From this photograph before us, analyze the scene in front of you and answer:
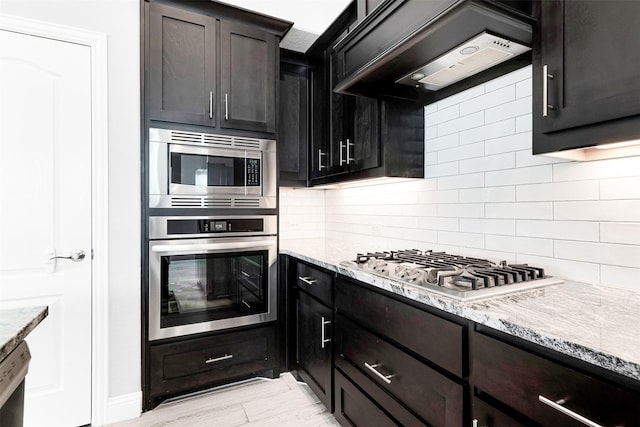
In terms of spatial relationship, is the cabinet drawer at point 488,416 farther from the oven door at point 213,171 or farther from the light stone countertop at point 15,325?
the oven door at point 213,171

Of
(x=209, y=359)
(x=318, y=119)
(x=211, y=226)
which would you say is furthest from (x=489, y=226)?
(x=209, y=359)

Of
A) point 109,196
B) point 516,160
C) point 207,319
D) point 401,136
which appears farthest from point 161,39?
point 516,160

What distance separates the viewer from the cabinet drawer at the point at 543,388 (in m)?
0.69

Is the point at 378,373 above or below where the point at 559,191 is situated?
below

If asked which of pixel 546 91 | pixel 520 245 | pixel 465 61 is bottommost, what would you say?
pixel 520 245

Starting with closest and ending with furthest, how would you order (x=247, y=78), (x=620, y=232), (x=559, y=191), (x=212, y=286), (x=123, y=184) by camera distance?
(x=620, y=232), (x=559, y=191), (x=123, y=184), (x=212, y=286), (x=247, y=78)

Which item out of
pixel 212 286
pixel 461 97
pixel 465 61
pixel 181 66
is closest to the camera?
pixel 465 61

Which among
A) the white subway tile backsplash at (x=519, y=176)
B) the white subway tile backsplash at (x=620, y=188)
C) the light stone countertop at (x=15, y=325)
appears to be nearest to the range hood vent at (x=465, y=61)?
the white subway tile backsplash at (x=519, y=176)

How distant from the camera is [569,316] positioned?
2.98 feet

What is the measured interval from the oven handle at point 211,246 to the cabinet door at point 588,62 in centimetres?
182

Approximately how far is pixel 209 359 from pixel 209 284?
508mm

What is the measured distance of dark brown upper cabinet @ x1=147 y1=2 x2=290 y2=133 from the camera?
6.93 feet

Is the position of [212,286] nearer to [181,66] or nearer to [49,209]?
[49,209]

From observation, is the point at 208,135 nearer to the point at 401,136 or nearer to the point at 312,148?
the point at 312,148
